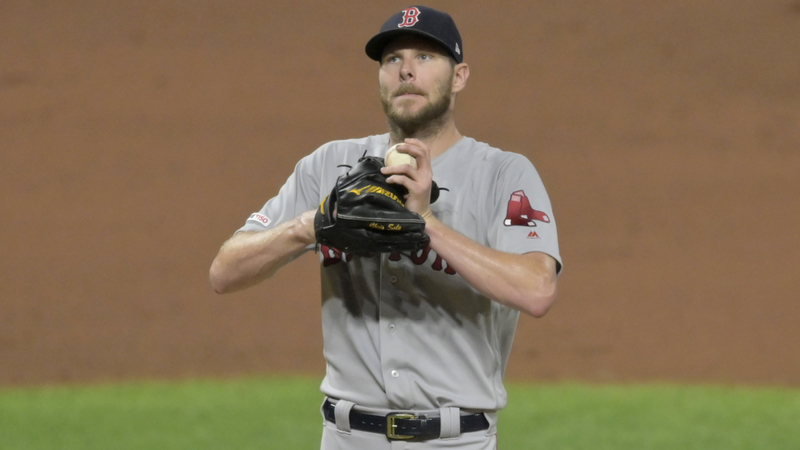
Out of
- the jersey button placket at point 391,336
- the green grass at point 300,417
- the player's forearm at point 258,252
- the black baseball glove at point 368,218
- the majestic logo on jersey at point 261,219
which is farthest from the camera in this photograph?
the green grass at point 300,417

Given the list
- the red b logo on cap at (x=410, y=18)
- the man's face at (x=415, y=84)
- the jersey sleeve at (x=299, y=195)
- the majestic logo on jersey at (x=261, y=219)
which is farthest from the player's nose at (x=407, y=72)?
the majestic logo on jersey at (x=261, y=219)

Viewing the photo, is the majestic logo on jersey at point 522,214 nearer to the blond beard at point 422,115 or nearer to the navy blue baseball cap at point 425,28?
the blond beard at point 422,115

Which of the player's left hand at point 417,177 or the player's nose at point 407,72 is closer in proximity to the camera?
the player's left hand at point 417,177

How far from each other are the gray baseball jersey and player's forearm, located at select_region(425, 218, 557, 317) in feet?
0.37

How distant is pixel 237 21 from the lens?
6832 millimetres

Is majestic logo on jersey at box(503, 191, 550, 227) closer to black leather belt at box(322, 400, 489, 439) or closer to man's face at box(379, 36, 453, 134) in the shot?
man's face at box(379, 36, 453, 134)

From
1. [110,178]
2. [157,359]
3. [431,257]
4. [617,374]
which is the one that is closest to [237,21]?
[110,178]

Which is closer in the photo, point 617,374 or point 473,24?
point 617,374

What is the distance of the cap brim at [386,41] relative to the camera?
6.78ft

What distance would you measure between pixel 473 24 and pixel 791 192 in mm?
2936

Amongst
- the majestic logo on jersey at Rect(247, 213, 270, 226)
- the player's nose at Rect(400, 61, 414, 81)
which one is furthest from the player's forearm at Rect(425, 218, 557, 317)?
the majestic logo on jersey at Rect(247, 213, 270, 226)

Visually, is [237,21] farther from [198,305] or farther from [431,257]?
[431,257]

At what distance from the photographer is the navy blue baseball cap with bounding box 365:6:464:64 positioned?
6.79 feet

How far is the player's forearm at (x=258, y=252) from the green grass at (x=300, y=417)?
9.43ft
